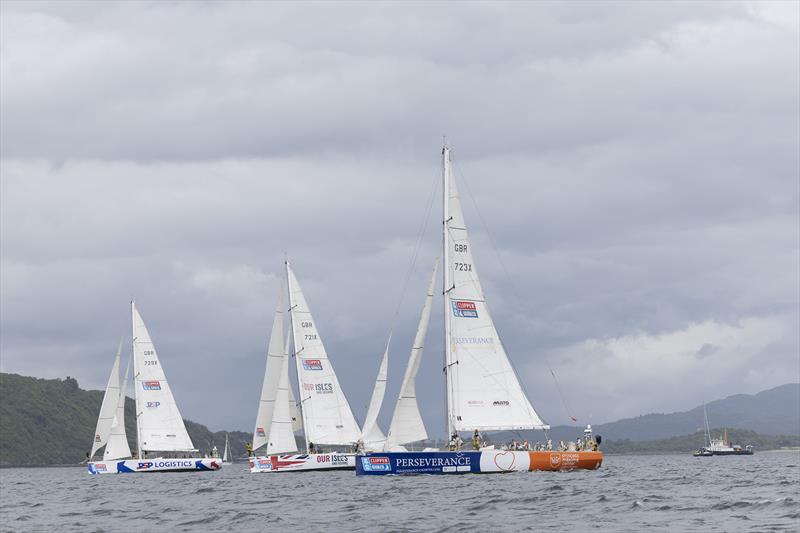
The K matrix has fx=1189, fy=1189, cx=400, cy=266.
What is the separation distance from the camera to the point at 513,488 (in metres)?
60.7

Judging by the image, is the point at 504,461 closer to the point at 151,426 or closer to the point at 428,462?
the point at 428,462

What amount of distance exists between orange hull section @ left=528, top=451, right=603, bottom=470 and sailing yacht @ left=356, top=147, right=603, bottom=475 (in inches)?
3.4

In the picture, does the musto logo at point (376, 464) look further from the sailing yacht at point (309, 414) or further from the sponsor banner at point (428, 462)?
the sailing yacht at point (309, 414)

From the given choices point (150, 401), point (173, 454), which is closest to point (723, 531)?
point (150, 401)

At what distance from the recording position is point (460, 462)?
68688 mm

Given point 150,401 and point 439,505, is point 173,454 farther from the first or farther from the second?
point 439,505

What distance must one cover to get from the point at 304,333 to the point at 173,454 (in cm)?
3649

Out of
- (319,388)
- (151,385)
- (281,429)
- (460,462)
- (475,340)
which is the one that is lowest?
(460,462)

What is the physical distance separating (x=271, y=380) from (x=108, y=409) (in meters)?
24.5

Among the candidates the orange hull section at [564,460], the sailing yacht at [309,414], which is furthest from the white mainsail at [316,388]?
the orange hull section at [564,460]

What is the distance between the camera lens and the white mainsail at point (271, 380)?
367ft

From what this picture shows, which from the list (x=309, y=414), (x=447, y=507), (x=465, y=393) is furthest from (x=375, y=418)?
(x=447, y=507)

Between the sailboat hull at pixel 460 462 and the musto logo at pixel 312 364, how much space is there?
29427 mm

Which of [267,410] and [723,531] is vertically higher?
[267,410]
